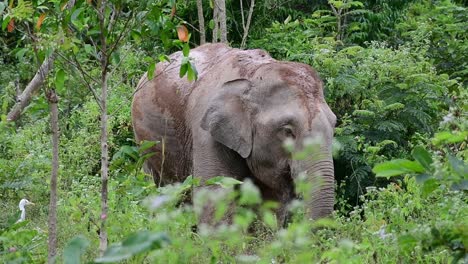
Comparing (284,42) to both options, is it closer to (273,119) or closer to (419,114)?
(419,114)

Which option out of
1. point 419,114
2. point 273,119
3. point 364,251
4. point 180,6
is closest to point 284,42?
point 180,6

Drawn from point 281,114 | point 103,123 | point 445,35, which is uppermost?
point 103,123

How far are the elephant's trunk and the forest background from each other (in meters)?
0.14

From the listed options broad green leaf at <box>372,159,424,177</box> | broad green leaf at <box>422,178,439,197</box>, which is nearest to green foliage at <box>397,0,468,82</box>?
broad green leaf at <box>422,178,439,197</box>

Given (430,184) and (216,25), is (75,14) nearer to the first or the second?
(430,184)

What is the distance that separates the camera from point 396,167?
12.6 ft

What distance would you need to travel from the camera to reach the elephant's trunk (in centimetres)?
770

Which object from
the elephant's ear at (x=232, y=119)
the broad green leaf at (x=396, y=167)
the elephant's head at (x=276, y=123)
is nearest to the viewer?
the broad green leaf at (x=396, y=167)

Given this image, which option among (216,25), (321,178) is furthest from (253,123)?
(216,25)

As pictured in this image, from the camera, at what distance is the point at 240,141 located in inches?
334

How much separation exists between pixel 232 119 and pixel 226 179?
3.27 m

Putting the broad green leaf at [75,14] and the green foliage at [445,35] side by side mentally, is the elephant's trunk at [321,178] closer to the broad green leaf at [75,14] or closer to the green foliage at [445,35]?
the broad green leaf at [75,14]

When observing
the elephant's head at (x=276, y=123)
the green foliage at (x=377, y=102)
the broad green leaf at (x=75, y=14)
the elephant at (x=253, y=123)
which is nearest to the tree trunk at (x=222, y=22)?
the green foliage at (x=377, y=102)

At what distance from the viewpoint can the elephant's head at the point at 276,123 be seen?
7.90m
